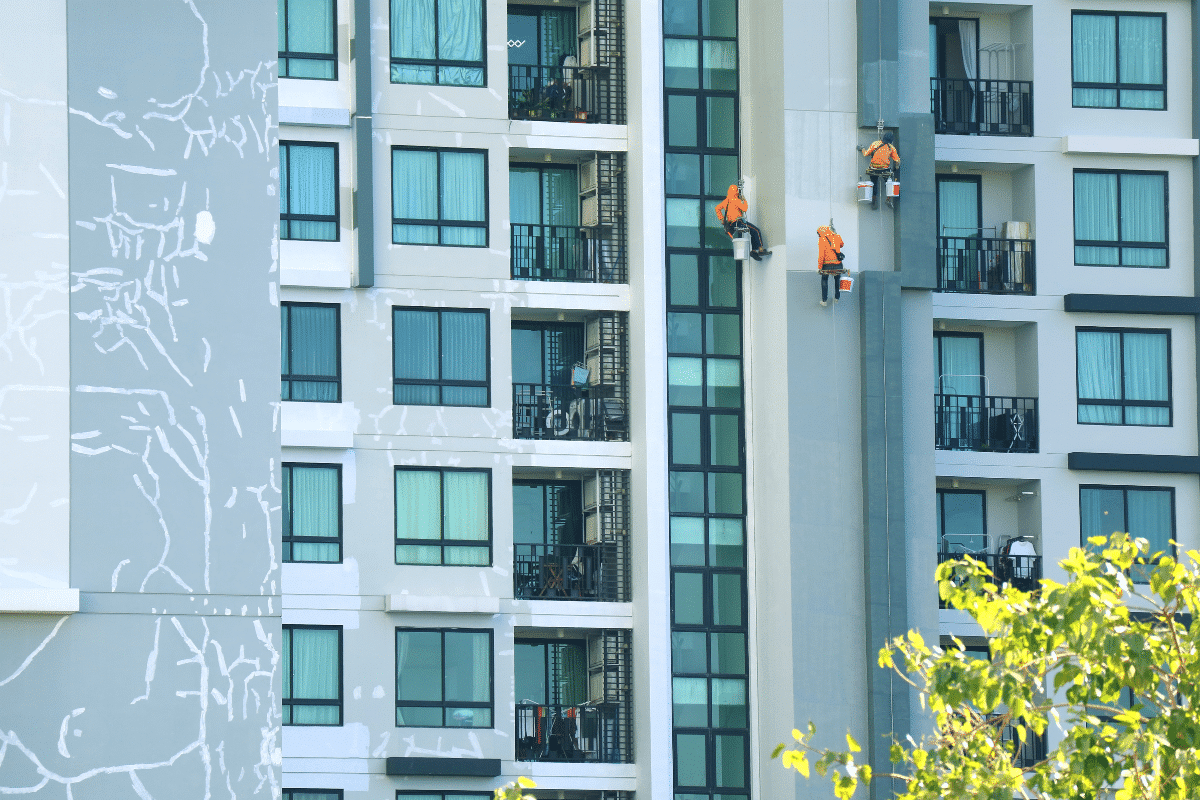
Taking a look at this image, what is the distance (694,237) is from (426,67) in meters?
5.44

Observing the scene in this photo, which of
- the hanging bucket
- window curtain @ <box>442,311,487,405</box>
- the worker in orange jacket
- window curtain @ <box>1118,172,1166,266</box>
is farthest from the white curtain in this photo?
window curtain @ <box>442,311,487,405</box>

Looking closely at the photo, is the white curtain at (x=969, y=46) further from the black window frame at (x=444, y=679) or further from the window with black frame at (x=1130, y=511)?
the black window frame at (x=444, y=679)

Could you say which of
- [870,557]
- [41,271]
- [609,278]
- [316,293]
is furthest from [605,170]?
[41,271]

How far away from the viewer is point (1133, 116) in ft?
129

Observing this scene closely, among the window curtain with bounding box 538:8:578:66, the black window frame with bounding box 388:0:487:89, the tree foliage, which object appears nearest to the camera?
the tree foliage

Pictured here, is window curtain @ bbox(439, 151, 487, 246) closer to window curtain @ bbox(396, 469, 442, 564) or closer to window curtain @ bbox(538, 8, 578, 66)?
window curtain @ bbox(538, 8, 578, 66)

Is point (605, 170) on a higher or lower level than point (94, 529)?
higher

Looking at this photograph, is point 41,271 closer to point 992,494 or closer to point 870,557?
point 870,557

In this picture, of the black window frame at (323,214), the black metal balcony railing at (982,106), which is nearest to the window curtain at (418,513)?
the black window frame at (323,214)

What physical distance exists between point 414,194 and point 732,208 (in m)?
5.42

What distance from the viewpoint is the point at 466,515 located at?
37.0 metres

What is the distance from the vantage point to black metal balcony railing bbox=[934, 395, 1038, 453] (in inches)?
1519

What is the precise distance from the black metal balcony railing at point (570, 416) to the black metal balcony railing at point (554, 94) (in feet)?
15.8

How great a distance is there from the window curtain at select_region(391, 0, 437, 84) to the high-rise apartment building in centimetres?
6
